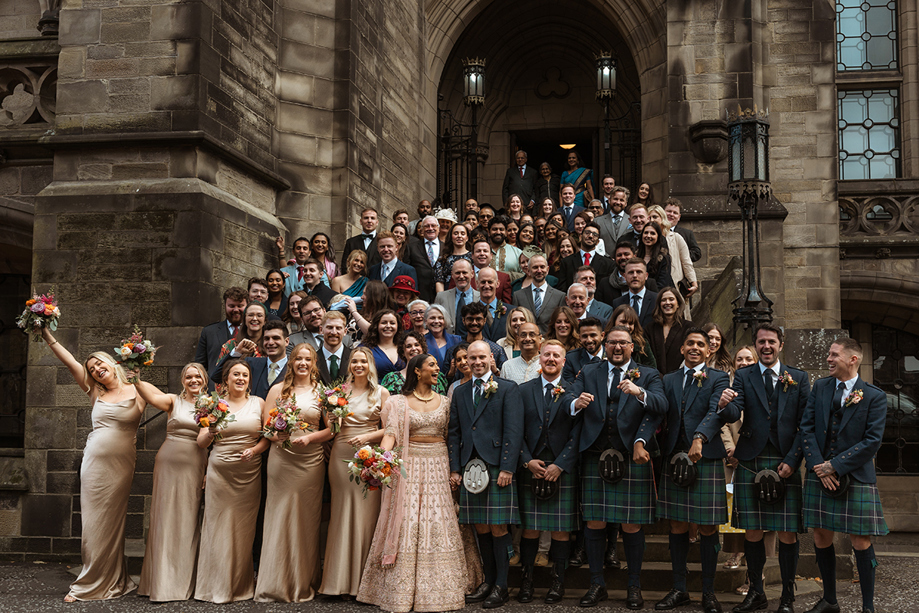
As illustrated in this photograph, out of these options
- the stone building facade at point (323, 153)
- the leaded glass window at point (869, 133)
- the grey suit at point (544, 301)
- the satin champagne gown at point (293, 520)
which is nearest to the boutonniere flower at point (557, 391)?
the satin champagne gown at point (293, 520)

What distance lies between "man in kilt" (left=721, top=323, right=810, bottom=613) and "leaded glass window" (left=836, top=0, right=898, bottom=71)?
39.1 ft

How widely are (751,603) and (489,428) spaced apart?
2078 millimetres

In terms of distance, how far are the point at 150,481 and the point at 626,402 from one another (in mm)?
4663

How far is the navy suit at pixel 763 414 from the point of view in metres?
5.81

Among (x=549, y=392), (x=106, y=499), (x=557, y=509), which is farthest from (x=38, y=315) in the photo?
(x=557, y=509)

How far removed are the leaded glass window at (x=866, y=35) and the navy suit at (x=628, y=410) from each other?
1228 cm

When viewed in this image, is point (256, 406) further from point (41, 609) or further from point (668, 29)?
point (668, 29)

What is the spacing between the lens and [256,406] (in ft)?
21.3

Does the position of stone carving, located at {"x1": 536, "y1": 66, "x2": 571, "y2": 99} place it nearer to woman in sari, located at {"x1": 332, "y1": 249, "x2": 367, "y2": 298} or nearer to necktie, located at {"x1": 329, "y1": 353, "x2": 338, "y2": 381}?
woman in sari, located at {"x1": 332, "y1": 249, "x2": 367, "y2": 298}

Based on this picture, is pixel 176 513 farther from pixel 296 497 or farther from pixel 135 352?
pixel 135 352

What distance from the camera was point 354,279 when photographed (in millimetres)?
8945

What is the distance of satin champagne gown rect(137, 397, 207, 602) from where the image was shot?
630cm

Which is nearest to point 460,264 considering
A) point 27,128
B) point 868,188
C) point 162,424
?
point 162,424

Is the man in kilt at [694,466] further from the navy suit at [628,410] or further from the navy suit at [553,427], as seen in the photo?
the navy suit at [553,427]
